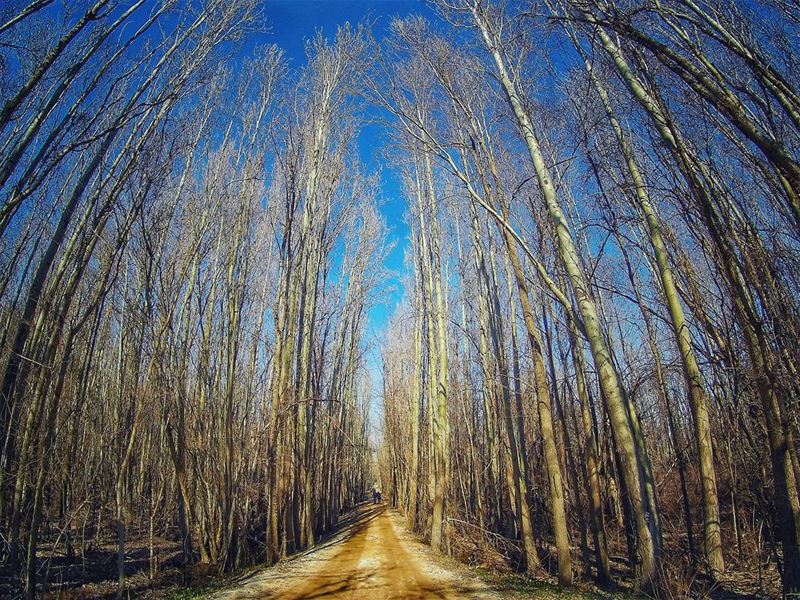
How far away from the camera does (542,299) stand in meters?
9.22

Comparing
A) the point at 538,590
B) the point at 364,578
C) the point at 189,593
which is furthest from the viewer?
the point at 364,578

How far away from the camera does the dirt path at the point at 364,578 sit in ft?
20.4

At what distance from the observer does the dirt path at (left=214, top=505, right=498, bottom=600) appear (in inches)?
245

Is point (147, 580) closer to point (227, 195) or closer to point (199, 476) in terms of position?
point (199, 476)

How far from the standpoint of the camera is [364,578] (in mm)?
7312

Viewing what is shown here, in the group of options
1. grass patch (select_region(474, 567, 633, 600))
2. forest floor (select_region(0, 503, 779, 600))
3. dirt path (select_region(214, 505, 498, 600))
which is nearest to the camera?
grass patch (select_region(474, 567, 633, 600))

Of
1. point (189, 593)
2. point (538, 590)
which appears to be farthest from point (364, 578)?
point (538, 590)

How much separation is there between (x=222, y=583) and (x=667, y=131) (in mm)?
9850

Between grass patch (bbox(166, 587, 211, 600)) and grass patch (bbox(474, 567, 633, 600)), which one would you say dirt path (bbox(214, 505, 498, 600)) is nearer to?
grass patch (bbox(474, 567, 633, 600))

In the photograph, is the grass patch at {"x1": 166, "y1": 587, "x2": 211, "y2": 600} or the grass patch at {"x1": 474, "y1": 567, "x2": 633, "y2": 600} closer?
the grass patch at {"x1": 474, "y1": 567, "x2": 633, "y2": 600}

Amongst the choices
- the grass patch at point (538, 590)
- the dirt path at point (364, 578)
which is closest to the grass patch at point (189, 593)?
the dirt path at point (364, 578)

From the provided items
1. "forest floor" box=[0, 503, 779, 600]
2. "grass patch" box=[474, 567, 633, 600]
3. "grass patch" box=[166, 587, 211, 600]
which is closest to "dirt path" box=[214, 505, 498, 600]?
"forest floor" box=[0, 503, 779, 600]

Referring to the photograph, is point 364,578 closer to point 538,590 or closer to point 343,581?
point 343,581

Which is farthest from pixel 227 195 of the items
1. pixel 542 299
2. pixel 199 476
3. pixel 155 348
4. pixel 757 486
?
pixel 757 486
